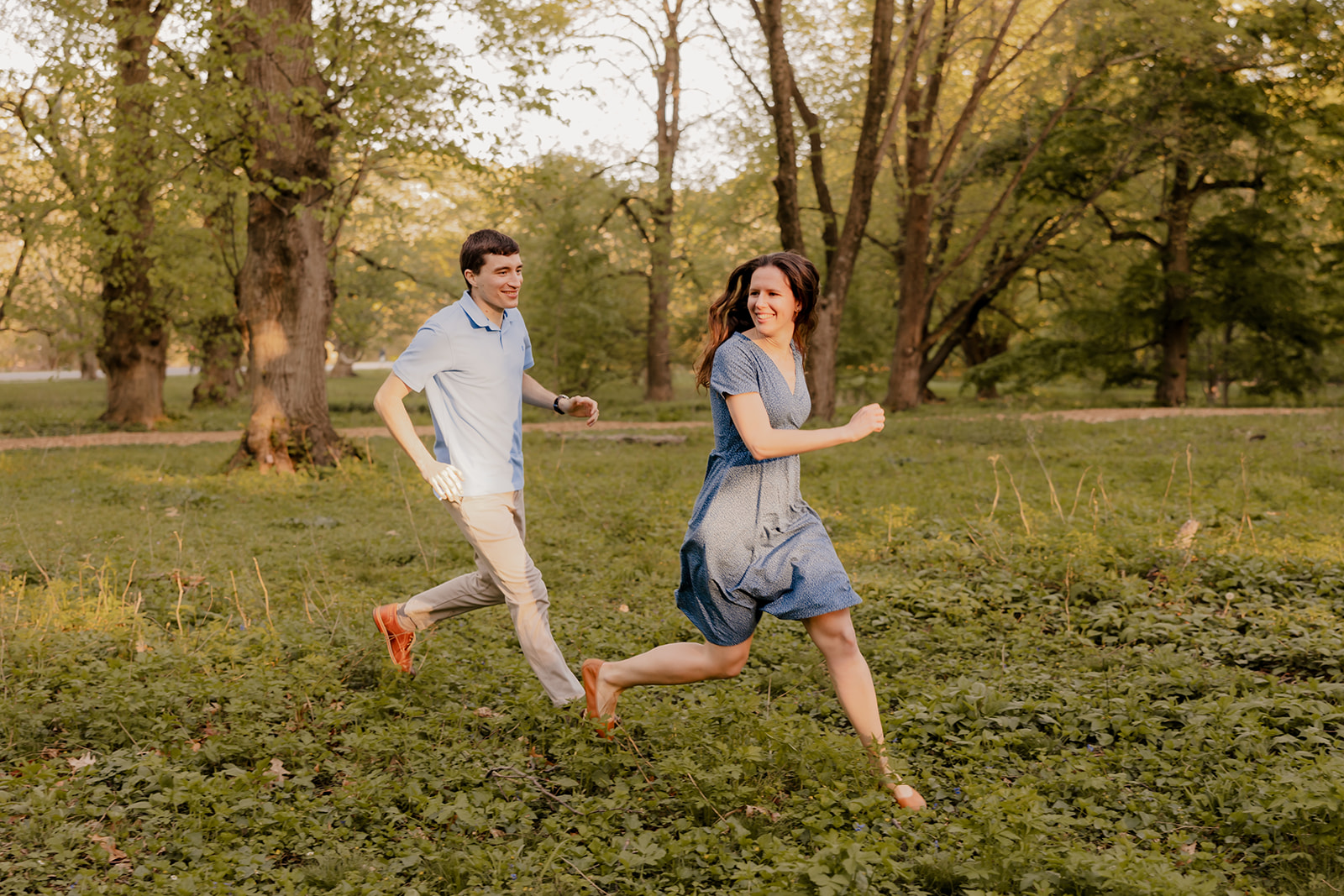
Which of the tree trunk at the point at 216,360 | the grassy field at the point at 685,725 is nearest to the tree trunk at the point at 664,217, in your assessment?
the tree trunk at the point at 216,360

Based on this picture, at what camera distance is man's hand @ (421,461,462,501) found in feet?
13.9

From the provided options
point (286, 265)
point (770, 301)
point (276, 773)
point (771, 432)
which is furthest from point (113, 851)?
point (286, 265)

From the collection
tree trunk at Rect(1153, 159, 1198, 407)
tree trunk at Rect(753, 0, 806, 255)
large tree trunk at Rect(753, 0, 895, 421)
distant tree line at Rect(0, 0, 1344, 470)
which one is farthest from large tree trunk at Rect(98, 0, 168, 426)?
tree trunk at Rect(1153, 159, 1198, 407)

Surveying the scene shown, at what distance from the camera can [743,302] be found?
396cm

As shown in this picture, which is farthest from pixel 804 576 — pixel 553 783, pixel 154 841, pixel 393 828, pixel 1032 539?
pixel 1032 539

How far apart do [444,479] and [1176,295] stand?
77.4 feet

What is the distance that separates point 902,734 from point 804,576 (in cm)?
124

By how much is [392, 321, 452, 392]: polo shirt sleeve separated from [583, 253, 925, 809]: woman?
3.84 ft

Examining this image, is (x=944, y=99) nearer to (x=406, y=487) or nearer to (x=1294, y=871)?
(x=406, y=487)

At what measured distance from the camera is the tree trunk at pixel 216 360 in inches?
1101

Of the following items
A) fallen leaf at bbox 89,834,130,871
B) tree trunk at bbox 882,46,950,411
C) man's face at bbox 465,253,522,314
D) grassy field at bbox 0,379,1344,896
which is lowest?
fallen leaf at bbox 89,834,130,871

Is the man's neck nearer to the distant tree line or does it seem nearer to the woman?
the woman

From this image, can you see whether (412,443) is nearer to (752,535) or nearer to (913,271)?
(752,535)

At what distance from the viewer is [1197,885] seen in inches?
115
